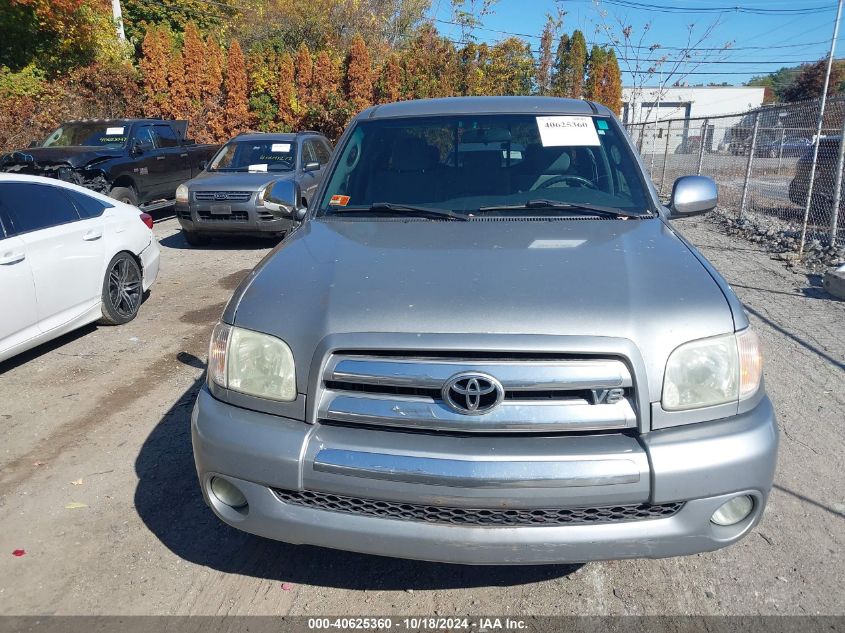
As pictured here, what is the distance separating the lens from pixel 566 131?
153 inches

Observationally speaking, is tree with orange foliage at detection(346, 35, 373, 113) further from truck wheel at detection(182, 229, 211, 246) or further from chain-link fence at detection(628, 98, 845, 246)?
truck wheel at detection(182, 229, 211, 246)

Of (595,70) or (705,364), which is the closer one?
(705,364)

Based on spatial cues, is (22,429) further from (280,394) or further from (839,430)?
(839,430)

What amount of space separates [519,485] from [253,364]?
1052mm

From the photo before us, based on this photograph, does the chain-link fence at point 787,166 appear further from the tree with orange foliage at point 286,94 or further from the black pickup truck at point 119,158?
the tree with orange foliage at point 286,94

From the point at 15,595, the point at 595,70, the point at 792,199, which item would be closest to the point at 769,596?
the point at 15,595

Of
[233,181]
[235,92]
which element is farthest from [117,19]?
[233,181]

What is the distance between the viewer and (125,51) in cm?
2269

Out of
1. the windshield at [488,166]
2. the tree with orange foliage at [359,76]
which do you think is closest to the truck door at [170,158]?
the tree with orange foliage at [359,76]

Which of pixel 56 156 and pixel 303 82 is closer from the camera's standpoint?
pixel 56 156

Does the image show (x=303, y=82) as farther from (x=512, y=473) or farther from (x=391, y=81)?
(x=512, y=473)

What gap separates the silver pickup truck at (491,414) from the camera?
7.37 ft

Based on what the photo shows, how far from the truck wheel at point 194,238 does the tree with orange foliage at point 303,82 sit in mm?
12837

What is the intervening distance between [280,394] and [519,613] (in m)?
1.29
